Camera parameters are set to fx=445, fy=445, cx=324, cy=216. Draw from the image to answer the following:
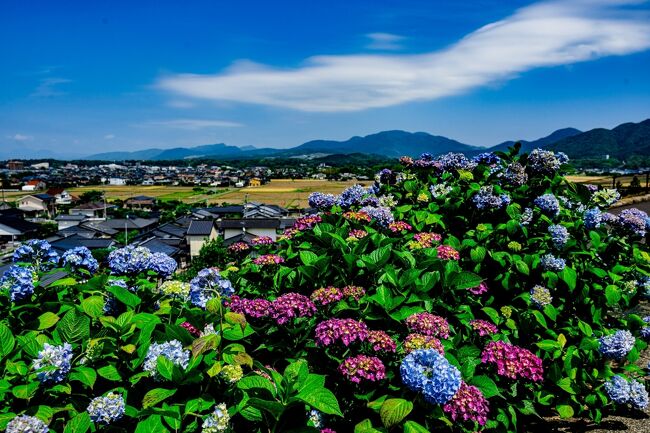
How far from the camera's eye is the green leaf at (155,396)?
64.3 inches

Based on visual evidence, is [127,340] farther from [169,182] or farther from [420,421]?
[169,182]

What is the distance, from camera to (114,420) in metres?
A: 1.57

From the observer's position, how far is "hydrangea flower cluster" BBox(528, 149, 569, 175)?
355 centimetres

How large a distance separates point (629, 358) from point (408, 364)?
2.05m

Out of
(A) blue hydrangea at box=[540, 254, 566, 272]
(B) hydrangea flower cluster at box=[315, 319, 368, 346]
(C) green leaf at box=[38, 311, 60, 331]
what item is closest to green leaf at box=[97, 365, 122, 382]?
(C) green leaf at box=[38, 311, 60, 331]

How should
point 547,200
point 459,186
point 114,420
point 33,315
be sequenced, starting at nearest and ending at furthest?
1. point 114,420
2. point 33,315
3. point 547,200
4. point 459,186

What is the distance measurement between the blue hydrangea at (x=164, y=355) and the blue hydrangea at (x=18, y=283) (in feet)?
2.78

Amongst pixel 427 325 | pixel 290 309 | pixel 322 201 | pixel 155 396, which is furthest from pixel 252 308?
pixel 322 201

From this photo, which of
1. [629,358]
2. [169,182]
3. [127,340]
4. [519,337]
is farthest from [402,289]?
[169,182]

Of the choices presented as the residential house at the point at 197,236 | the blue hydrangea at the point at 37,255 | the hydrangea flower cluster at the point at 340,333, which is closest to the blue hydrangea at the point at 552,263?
the hydrangea flower cluster at the point at 340,333

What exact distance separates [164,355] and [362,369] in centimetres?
77

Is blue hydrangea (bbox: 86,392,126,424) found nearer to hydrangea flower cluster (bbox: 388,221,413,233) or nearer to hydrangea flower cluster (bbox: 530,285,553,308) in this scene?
hydrangea flower cluster (bbox: 388,221,413,233)

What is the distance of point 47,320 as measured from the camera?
6.79 ft

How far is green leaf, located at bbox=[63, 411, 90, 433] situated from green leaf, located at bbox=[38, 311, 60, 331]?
0.62 meters
